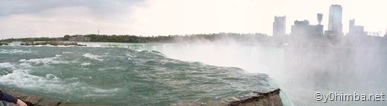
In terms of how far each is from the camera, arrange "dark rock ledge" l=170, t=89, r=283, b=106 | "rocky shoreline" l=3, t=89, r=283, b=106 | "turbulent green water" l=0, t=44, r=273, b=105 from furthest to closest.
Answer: "turbulent green water" l=0, t=44, r=273, b=105, "dark rock ledge" l=170, t=89, r=283, b=106, "rocky shoreline" l=3, t=89, r=283, b=106

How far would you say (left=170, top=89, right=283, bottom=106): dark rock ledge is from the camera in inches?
369

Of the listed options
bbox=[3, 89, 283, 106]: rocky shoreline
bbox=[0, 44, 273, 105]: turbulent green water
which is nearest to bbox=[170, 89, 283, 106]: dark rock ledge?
bbox=[3, 89, 283, 106]: rocky shoreline

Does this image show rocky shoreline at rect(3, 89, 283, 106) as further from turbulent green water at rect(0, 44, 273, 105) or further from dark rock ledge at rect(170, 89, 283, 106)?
turbulent green water at rect(0, 44, 273, 105)

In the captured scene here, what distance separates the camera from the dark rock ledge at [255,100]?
938 cm

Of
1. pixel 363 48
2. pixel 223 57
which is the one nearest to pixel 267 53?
pixel 223 57

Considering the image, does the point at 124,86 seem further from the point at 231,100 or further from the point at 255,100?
the point at 255,100

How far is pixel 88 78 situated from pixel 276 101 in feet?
31.7

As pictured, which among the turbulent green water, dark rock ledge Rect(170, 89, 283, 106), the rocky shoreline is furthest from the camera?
the turbulent green water

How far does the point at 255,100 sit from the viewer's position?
10.6m

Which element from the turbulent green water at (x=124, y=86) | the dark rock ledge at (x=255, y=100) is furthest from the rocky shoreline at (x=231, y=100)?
the turbulent green water at (x=124, y=86)

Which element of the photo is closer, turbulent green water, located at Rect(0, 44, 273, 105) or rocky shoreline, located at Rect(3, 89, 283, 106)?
rocky shoreline, located at Rect(3, 89, 283, 106)

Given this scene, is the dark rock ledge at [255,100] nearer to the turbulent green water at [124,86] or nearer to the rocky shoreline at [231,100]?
the rocky shoreline at [231,100]

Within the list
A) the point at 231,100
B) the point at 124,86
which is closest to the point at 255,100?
the point at 231,100

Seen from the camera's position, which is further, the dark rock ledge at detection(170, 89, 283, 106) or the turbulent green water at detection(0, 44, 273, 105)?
the turbulent green water at detection(0, 44, 273, 105)
